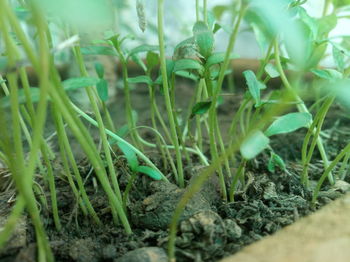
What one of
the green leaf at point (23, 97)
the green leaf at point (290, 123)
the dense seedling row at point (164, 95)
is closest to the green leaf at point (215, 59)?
the dense seedling row at point (164, 95)

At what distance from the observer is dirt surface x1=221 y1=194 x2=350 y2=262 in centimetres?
41

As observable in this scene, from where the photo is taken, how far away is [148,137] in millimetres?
1085

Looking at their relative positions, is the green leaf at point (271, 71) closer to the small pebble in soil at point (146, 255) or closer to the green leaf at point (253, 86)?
the green leaf at point (253, 86)

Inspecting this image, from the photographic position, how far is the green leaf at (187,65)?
64 centimetres

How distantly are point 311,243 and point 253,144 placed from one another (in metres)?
0.13

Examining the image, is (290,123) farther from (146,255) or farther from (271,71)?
(146,255)

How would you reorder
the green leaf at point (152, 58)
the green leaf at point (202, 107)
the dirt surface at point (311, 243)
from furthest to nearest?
1. the green leaf at point (152, 58)
2. the green leaf at point (202, 107)
3. the dirt surface at point (311, 243)

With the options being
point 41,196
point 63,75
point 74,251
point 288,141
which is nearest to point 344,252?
point 74,251

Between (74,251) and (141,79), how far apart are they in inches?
12.7

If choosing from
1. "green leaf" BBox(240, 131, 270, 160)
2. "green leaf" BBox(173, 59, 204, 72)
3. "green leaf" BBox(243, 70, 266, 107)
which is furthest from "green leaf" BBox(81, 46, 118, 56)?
"green leaf" BBox(240, 131, 270, 160)

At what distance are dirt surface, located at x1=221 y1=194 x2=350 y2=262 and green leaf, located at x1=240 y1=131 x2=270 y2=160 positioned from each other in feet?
0.32

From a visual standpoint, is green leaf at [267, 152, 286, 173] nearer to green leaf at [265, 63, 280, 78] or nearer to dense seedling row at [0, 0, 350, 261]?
dense seedling row at [0, 0, 350, 261]

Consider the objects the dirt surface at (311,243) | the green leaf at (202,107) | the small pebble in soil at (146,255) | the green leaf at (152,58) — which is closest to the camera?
the dirt surface at (311,243)

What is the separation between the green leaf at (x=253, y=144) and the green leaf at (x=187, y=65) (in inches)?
7.8
